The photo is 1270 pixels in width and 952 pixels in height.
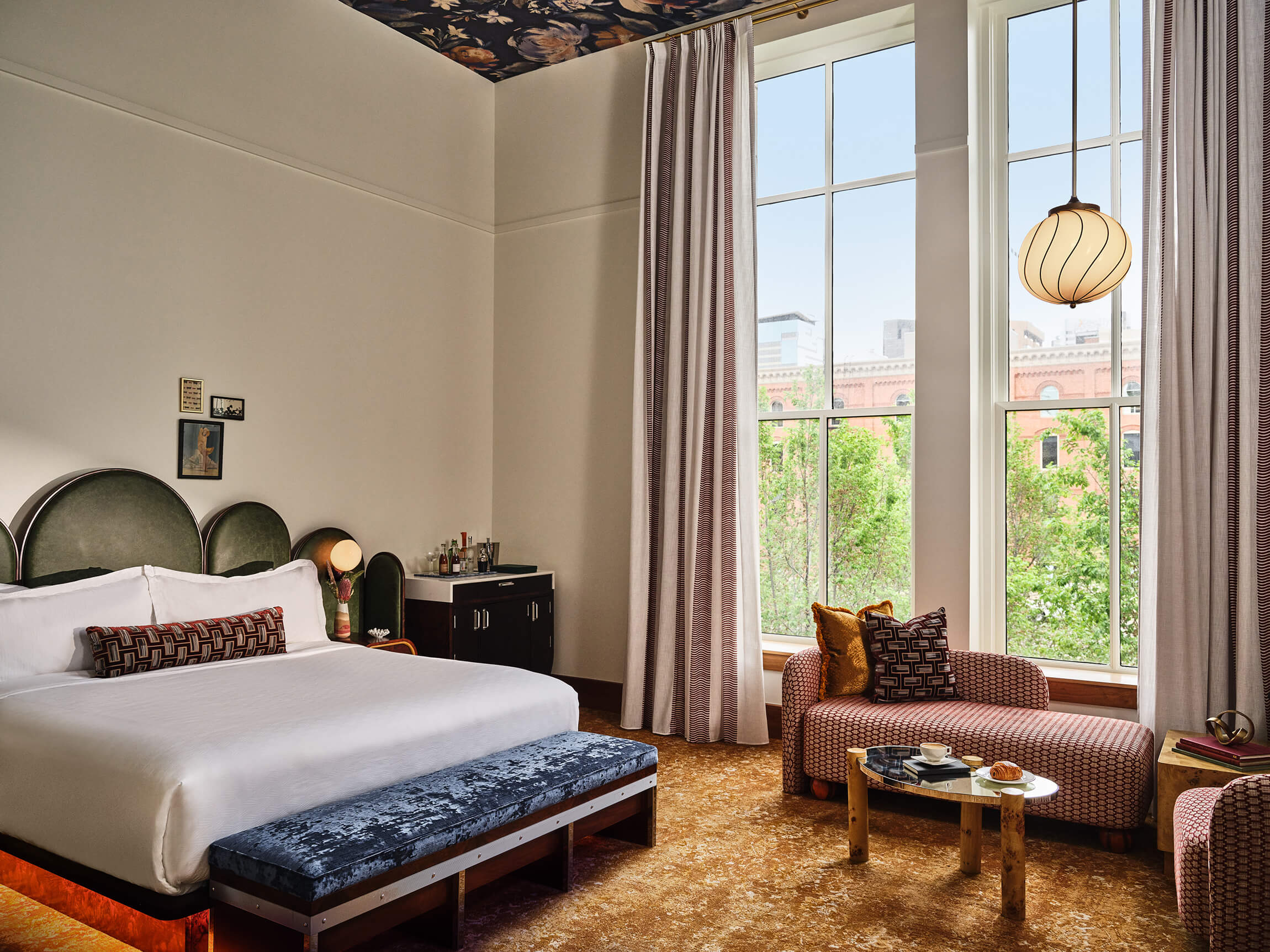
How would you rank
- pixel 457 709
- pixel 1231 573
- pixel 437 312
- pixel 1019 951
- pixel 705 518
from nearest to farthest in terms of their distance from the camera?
pixel 1019 951, pixel 457 709, pixel 1231 573, pixel 705 518, pixel 437 312

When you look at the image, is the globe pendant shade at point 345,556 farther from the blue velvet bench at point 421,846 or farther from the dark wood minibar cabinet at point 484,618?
the blue velvet bench at point 421,846

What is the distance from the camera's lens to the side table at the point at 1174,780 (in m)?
3.32

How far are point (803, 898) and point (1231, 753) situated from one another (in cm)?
169

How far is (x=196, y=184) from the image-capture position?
457cm

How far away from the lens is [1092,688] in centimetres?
432

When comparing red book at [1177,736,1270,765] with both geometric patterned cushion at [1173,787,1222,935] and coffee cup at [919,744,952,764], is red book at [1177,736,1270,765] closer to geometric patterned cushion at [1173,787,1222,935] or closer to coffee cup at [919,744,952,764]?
geometric patterned cushion at [1173,787,1222,935]

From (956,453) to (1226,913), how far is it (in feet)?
8.53

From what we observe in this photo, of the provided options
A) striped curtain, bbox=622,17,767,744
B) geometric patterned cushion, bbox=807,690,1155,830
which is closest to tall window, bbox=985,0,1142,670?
geometric patterned cushion, bbox=807,690,1155,830

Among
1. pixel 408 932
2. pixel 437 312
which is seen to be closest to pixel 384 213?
pixel 437 312

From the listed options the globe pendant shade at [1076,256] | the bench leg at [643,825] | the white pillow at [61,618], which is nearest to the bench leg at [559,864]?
the bench leg at [643,825]

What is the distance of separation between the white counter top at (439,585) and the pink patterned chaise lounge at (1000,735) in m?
2.03

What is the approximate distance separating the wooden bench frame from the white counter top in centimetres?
216

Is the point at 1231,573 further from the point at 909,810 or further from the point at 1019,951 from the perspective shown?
the point at 1019,951

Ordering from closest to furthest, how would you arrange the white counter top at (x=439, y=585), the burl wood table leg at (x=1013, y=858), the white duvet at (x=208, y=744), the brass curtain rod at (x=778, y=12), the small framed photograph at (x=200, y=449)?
the white duvet at (x=208, y=744), the burl wood table leg at (x=1013, y=858), the small framed photograph at (x=200, y=449), the brass curtain rod at (x=778, y=12), the white counter top at (x=439, y=585)
